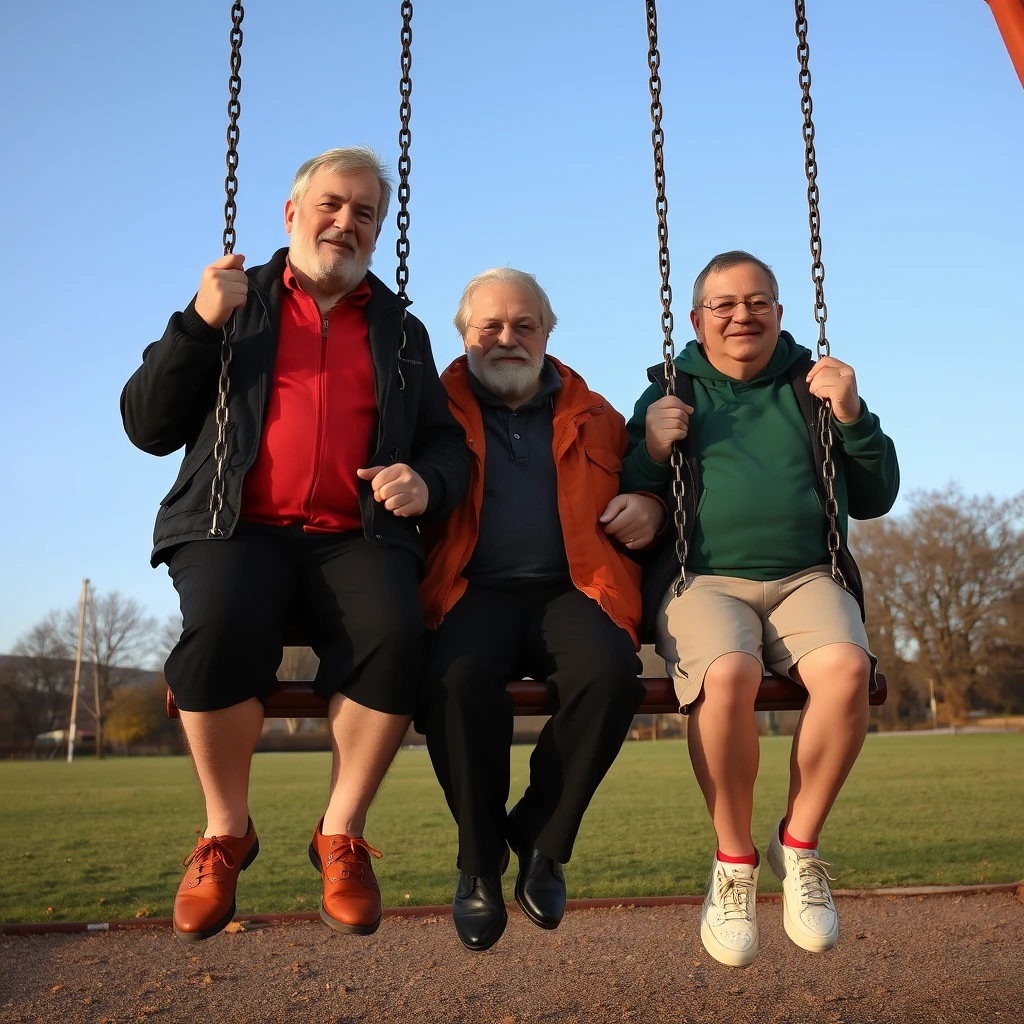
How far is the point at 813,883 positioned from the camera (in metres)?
3.30

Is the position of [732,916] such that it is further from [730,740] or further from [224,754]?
[224,754]

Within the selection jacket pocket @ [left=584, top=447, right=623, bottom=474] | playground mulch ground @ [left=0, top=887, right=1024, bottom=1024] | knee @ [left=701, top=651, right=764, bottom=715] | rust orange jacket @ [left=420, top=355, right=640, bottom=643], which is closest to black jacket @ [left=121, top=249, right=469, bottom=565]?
rust orange jacket @ [left=420, top=355, right=640, bottom=643]

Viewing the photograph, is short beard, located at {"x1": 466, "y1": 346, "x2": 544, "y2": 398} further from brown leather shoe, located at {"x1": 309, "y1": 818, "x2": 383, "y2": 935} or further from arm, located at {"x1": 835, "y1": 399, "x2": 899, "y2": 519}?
brown leather shoe, located at {"x1": 309, "y1": 818, "x2": 383, "y2": 935}

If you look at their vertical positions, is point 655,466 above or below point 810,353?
below

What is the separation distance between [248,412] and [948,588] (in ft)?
164

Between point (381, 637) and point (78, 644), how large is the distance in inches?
2319

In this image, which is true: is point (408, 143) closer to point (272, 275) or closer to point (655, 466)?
point (272, 275)

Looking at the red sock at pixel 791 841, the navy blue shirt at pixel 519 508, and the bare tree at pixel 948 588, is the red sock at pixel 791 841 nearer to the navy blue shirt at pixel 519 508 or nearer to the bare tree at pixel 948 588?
the navy blue shirt at pixel 519 508

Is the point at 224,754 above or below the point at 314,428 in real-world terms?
below

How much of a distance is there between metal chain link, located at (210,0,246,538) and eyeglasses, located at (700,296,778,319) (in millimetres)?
1688

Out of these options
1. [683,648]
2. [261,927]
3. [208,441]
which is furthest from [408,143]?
[261,927]

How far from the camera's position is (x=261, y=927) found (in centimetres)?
666

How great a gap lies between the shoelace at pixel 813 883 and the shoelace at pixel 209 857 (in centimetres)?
171

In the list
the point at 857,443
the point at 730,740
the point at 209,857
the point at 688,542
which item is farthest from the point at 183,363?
the point at 857,443
